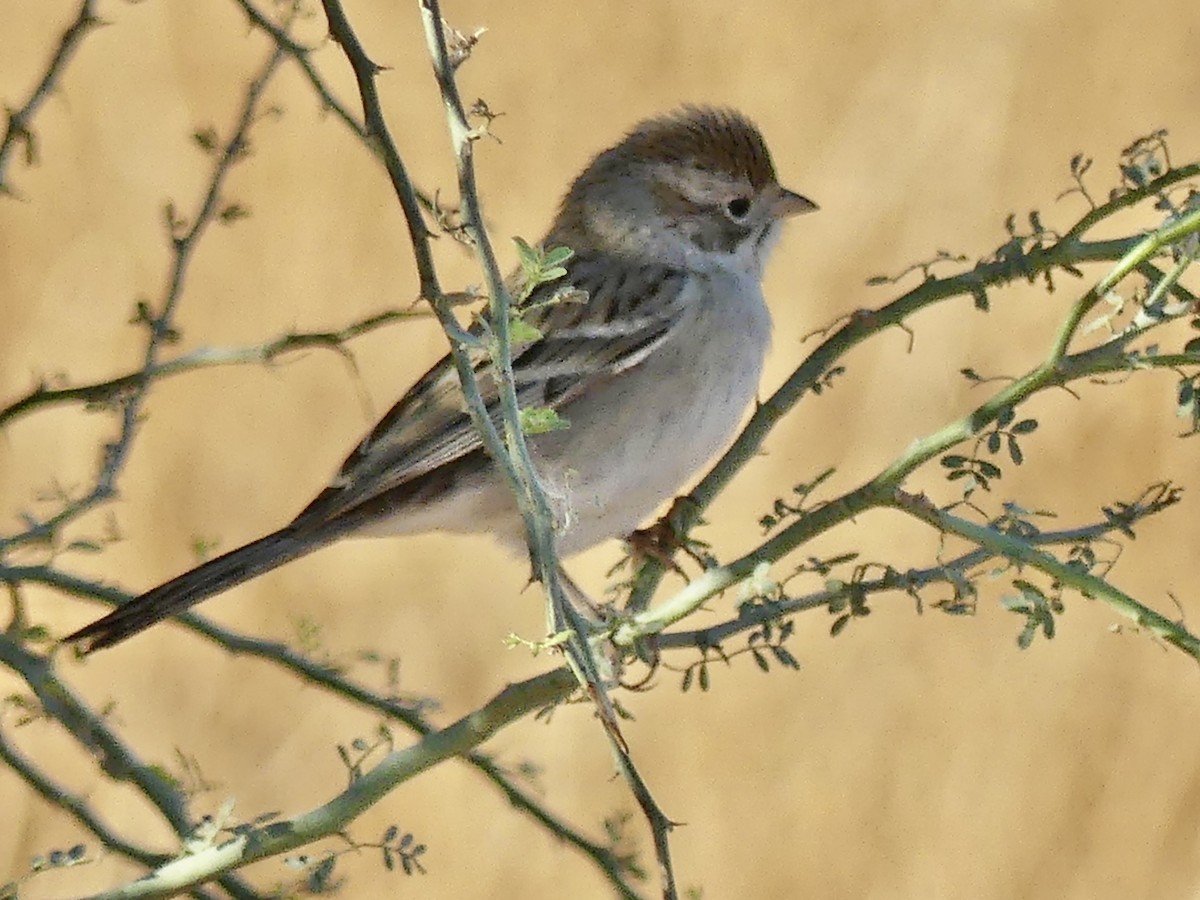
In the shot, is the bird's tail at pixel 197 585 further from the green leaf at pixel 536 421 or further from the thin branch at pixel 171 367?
the green leaf at pixel 536 421

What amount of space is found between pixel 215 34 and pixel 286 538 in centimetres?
188

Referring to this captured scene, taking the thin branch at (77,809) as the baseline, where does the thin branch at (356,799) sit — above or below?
below

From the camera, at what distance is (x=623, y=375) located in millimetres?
2506

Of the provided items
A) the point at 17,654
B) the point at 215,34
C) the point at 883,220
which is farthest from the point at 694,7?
the point at 17,654

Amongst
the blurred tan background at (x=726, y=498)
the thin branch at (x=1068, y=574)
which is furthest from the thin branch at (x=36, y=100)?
the blurred tan background at (x=726, y=498)

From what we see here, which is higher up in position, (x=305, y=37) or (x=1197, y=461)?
(x=305, y=37)

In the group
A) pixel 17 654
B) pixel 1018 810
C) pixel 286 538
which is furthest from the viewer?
pixel 1018 810

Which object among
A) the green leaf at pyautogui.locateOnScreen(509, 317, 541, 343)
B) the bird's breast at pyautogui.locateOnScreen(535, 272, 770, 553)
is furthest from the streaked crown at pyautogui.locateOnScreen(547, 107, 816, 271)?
the green leaf at pyautogui.locateOnScreen(509, 317, 541, 343)

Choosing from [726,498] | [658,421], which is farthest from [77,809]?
[726,498]

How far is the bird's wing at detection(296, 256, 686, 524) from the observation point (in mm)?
2336

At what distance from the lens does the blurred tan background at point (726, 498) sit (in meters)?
3.58

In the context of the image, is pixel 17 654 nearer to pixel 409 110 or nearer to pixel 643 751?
pixel 643 751

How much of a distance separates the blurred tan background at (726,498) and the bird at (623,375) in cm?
95

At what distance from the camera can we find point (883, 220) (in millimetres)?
3725
